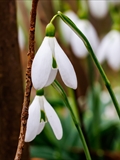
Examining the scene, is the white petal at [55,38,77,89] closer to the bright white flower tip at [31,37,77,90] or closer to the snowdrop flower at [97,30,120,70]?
the bright white flower tip at [31,37,77,90]

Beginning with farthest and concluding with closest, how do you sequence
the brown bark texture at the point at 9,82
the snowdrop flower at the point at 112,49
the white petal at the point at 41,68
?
the snowdrop flower at the point at 112,49 < the brown bark texture at the point at 9,82 < the white petal at the point at 41,68

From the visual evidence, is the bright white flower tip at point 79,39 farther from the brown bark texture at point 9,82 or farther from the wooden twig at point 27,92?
the wooden twig at point 27,92

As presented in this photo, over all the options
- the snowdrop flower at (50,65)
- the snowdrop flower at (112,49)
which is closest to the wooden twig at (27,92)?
the snowdrop flower at (50,65)

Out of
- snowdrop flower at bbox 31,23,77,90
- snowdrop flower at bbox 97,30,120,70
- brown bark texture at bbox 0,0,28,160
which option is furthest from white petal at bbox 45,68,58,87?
snowdrop flower at bbox 97,30,120,70

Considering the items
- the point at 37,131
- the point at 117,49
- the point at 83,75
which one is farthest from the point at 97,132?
the point at 83,75

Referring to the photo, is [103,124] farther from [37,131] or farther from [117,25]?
[37,131]

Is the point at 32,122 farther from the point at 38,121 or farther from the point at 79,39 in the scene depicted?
the point at 79,39
